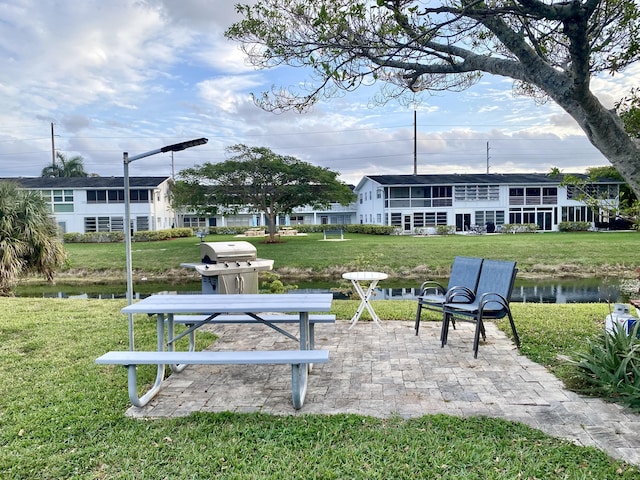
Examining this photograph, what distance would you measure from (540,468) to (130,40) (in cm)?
1059

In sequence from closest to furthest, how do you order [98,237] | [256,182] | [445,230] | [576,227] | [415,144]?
[256,182] < [98,237] < [445,230] < [576,227] < [415,144]

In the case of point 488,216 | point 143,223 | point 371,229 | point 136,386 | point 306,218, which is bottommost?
point 136,386

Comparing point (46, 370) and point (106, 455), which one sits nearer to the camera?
point (106, 455)

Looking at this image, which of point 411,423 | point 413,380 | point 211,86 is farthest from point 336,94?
point 211,86

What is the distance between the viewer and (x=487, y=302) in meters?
4.61

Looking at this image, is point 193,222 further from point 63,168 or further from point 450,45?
point 450,45

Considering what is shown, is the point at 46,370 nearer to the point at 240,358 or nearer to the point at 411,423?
the point at 240,358

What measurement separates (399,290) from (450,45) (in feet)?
31.3

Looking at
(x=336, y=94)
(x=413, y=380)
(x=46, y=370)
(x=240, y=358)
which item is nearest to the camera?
(x=240, y=358)

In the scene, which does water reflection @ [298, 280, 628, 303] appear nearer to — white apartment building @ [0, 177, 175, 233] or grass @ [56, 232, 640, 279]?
grass @ [56, 232, 640, 279]

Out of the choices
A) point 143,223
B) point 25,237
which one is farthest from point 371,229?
point 25,237

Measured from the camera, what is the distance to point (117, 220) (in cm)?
3388

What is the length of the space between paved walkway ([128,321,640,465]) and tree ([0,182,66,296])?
6.69 meters

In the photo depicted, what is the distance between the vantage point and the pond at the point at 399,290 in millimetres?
11484
